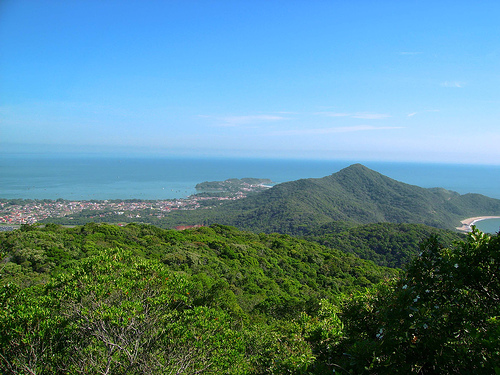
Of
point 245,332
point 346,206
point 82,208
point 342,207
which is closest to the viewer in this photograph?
point 245,332

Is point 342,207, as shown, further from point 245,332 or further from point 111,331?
point 111,331

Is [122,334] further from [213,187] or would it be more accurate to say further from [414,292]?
[213,187]

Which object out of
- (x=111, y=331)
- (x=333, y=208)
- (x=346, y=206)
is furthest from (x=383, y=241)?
(x=111, y=331)

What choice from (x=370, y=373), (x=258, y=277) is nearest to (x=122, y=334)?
(x=370, y=373)

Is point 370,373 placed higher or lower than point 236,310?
higher

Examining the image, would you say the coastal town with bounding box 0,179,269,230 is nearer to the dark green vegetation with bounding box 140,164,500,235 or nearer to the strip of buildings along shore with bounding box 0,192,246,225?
the strip of buildings along shore with bounding box 0,192,246,225

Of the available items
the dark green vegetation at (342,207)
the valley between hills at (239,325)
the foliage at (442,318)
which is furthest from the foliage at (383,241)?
the foliage at (442,318)

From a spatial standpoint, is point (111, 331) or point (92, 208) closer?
point (111, 331)

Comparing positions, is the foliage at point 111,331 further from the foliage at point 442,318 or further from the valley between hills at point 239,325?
the foliage at point 442,318
